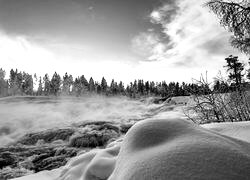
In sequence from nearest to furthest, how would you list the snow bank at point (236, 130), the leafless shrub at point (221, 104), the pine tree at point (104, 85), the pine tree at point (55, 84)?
the snow bank at point (236, 130) < the leafless shrub at point (221, 104) < the pine tree at point (55, 84) < the pine tree at point (104, 85)

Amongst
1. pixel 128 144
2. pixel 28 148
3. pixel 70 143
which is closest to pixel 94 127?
pixel 70 143

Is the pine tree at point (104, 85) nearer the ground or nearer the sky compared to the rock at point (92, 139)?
nearer the sky

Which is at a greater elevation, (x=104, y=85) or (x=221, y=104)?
(x=104, y=85)

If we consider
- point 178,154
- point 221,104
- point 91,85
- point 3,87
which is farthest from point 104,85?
point 178,154

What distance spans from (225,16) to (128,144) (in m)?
6.11

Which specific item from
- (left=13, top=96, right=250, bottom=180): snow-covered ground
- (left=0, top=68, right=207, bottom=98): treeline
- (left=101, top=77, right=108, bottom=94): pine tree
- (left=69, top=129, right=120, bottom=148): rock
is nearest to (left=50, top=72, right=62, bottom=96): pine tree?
(left=0, top=68, right=207, bottom=98): treeline

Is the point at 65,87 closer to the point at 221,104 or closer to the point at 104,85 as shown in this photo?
the point at 104,85

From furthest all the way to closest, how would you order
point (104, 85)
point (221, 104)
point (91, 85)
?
point (104, 85)
point (91, 85)
point (221, 104)

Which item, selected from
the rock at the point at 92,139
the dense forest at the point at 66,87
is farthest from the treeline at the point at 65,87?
the rock at the point at 92,139

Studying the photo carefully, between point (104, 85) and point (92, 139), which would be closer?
point (92, 139)

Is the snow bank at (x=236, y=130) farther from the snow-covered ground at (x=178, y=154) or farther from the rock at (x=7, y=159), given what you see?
the rock at (x=7, y=159)

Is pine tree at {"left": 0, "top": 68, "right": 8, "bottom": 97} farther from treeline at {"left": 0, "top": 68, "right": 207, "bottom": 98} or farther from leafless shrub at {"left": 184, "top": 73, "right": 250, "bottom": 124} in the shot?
leafless shrub at {"left": 184, "top": 73, "right": 250, "bottom": 124}

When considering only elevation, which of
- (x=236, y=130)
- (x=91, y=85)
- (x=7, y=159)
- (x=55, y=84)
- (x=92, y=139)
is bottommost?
(x=7, y=159)

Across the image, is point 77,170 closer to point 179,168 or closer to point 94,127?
point 179,168
